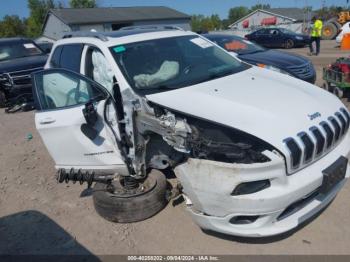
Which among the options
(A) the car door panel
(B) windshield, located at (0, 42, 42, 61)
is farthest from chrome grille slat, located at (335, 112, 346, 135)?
(B) windshield, located at (0, 42, 42, 61)

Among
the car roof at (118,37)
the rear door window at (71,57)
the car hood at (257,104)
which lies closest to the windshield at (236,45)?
the car roof at (118,37)

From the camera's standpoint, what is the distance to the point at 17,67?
10.2 metres

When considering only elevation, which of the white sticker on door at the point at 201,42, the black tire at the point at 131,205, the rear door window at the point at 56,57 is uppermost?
the white sticker on door at the point at 201,42

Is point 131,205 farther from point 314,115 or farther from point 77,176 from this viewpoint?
point 314,115

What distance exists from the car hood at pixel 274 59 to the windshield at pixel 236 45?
0.38 meters

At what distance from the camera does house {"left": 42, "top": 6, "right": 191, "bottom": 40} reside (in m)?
43.8

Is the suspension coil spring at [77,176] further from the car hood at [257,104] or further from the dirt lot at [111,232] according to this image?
the car hood at [257,104]

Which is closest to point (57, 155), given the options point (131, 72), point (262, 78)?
point (131, 72)

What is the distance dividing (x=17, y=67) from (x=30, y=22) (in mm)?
55791

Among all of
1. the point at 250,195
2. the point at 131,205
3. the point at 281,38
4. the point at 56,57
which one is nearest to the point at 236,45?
the point at 56,57

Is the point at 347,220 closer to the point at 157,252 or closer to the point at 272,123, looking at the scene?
the point at 272,123

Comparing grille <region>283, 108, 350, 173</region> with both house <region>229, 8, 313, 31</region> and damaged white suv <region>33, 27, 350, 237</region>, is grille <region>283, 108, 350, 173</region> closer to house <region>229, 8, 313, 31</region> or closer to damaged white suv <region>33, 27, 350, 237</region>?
damaged white suv <region>33, 27, 350, 237</region>

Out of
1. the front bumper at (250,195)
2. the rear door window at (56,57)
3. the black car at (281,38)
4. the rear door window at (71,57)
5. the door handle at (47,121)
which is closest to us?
the front bumper at (250,195)

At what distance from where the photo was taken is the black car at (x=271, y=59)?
27.0 feet
